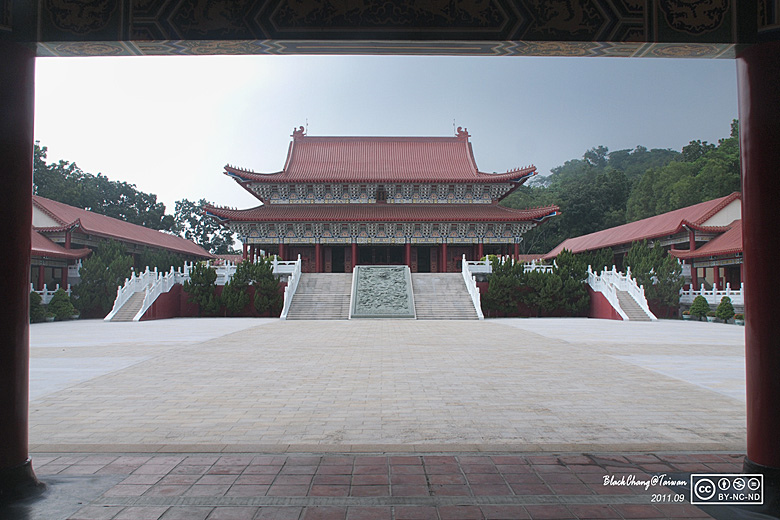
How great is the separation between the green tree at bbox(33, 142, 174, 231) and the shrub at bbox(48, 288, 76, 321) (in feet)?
80.8

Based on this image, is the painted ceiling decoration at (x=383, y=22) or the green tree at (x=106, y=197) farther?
the green tree at (x=106, y=197)

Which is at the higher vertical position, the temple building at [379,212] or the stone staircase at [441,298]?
the temple building at [379,212]

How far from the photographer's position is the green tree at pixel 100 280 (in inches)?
826

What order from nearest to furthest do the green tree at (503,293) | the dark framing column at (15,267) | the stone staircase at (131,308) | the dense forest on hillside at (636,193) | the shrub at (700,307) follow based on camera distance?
the dark framing column at (15,267) → the stone staircase at (131,308) → the shrub at (700,307) → the green tree at (503,293) → the dense forest on hillside at (636,193)

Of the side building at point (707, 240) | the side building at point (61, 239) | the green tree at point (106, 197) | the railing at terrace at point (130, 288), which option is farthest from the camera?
the green tree at point (106, 197)

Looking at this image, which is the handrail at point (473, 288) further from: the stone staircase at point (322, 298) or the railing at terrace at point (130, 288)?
the railing at terrace at point (130, 288)

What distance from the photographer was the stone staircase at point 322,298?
19969 millimetres

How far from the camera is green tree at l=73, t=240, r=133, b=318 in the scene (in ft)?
68.8

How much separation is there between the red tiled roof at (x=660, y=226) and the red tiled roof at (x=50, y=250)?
24.3m

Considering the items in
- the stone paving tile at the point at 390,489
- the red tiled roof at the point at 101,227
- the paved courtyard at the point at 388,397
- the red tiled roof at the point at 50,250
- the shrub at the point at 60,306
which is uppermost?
the red tiled roof at the point at 101,227

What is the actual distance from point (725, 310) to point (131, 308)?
21.9 metres

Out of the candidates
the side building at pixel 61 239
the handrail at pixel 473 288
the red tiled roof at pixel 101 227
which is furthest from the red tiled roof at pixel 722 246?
the red tiled roof at pixel 101 227

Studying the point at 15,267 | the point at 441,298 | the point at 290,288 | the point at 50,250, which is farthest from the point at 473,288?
the point at 15,267

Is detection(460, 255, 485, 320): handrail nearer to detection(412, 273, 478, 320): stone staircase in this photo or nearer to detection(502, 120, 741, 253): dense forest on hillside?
detection(412, 273, 478, 320): stone staircase
